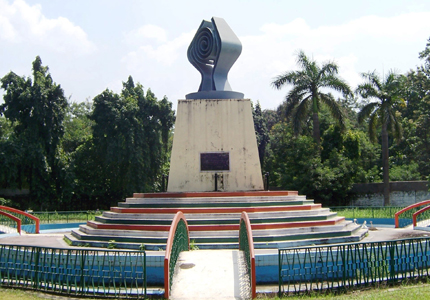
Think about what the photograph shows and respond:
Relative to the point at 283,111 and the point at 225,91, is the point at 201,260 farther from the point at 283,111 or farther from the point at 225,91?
the point at 283,111

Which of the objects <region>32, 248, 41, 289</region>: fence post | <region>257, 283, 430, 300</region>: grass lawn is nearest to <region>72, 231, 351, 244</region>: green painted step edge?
<region>32, 248, 41, 289</region>: fence post

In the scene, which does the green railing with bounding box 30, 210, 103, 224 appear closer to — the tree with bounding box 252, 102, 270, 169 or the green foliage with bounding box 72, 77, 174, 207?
the green foliage with bounding box 72, 77, 174, 207

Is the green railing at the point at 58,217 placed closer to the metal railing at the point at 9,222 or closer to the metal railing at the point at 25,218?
the metal railing at the point at 25,218

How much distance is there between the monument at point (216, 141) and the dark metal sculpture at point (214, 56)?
3cm

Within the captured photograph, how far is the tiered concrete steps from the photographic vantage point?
10961 millimetres

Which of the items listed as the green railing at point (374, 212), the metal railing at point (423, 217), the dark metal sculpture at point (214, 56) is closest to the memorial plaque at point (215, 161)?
the dark metal sculpture at point (214, 56)

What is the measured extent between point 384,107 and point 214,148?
14403mm

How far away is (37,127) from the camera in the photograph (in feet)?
90.4

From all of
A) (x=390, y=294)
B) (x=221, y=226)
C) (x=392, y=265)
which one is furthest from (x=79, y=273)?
(x=392, y=265)

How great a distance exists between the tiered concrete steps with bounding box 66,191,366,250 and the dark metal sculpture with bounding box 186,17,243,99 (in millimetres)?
4251

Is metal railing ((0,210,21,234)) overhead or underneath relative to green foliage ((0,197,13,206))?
underneath

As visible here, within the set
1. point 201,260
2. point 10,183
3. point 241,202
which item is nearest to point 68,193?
point 10,183

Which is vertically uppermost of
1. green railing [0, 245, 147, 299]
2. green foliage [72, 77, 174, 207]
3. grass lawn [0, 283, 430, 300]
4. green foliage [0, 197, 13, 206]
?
green foliage [72, 77, 174, 207]

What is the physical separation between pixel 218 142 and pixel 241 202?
3.53m
